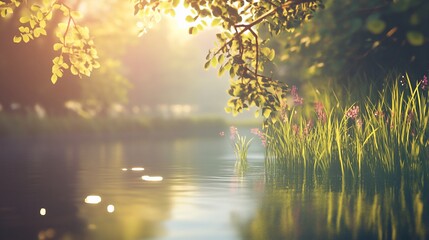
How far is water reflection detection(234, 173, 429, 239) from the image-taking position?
10.5m

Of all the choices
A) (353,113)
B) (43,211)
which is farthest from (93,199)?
(353,113)

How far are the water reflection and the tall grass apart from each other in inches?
31.6

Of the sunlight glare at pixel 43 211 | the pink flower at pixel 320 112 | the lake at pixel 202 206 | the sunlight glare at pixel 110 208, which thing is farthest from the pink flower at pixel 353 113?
the sunlight glare at pixel 43 211

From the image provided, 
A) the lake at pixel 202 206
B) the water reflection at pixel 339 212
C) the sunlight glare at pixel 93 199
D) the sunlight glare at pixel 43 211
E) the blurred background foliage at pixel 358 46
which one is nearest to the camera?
the water reflection at pixel 339 212

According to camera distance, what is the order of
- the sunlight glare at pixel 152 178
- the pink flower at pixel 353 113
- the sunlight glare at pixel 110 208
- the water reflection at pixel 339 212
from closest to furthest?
the water reflection at pixel 339 212
the sunlight glare at pixel 110 208
the pink flower at pixel 353 113
the sunlight glare at pixel 152 178

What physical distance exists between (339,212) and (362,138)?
19.8ft

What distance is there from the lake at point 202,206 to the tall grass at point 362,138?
761 mm

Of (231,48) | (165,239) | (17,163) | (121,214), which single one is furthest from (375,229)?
(17,163)

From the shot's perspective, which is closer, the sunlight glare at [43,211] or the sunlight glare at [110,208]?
the sunlight glare at [43,211]

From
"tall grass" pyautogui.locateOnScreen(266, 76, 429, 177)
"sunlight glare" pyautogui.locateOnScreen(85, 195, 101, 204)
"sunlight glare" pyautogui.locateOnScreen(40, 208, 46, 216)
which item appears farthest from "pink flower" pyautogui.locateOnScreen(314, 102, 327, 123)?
"sunlight glare" pyautogui.locateOnScreen(40, 208, 46, 216)

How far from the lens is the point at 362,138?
1845cm

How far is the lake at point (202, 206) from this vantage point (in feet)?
35.1

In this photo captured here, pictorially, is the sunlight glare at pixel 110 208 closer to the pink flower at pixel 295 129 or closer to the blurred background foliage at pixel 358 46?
the blurred background foliage at pixel 358 46

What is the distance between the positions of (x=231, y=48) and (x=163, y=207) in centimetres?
350
